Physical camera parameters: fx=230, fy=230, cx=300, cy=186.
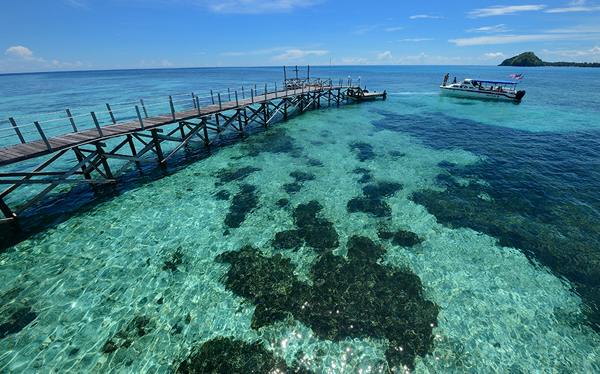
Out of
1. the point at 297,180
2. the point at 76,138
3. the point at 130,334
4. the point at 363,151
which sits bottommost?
the point at 130,334

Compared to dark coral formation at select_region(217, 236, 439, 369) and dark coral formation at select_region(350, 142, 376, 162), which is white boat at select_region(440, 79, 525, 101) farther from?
dark coral formation at select_region(217, 236, 439, 369)

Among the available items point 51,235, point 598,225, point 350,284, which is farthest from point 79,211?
point 598,225

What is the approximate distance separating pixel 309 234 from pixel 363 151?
13.4m

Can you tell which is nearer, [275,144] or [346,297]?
[346,297]

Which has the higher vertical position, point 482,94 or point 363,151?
point 482,94

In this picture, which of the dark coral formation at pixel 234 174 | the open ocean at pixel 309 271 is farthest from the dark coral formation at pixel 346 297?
the dark coral formation at pixel 234 174

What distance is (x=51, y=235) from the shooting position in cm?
1162

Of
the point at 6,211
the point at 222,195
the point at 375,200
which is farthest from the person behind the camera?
the point at 222,195

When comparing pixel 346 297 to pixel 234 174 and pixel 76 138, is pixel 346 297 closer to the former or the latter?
pixel 234 174

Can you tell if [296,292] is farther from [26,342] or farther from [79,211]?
[79,211]

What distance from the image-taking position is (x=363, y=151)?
2261 centimetres

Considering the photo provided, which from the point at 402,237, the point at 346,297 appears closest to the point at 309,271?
the point at 346,297

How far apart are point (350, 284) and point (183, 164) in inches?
673

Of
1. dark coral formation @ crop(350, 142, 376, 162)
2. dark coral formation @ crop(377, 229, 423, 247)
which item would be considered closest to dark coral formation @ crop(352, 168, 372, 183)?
dark coral formation @ crop(350, 142, 376, 162)
